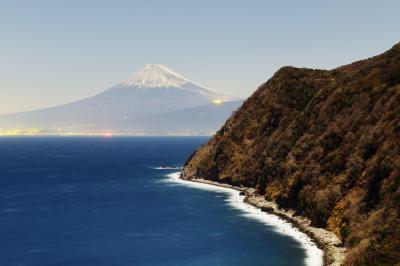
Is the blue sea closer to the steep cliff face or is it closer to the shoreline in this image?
the shoreline

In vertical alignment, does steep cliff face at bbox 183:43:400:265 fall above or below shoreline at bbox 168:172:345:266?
above

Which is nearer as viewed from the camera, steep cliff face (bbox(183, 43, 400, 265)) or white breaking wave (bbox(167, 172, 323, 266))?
white breaking wave (bbox(167, 172, 323, 266))

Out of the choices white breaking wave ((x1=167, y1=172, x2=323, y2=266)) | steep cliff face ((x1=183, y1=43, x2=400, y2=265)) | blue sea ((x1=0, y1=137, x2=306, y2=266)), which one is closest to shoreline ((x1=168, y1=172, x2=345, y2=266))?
white breaking wave ((x1=167, y1=172, x2=323, y2=266))

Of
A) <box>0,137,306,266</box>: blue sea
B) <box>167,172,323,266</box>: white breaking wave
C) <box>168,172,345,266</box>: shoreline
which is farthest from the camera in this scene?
<box>0,137,306,266</box>: blue sea

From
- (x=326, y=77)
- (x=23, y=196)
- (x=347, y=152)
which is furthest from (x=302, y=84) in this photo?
(x=23, y=196)

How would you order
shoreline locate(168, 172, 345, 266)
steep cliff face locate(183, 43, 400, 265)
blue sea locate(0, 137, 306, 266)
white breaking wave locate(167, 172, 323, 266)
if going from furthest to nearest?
steep cliff face locate(183, 43, 400, 265), blue sea locate(0, 137, 306, 266), white breaking wave locate(167, 172, 323, 266), shoreline locate(168, 172, 345, 266)

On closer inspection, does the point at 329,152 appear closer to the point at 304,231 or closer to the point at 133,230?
the point at 304,231

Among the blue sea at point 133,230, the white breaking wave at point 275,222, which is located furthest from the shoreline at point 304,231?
the blue sea at point 133,230

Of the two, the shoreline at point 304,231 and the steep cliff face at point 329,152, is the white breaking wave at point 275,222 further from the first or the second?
the steep cliff face at point 329,152

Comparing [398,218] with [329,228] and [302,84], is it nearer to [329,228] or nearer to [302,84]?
[329,228]
